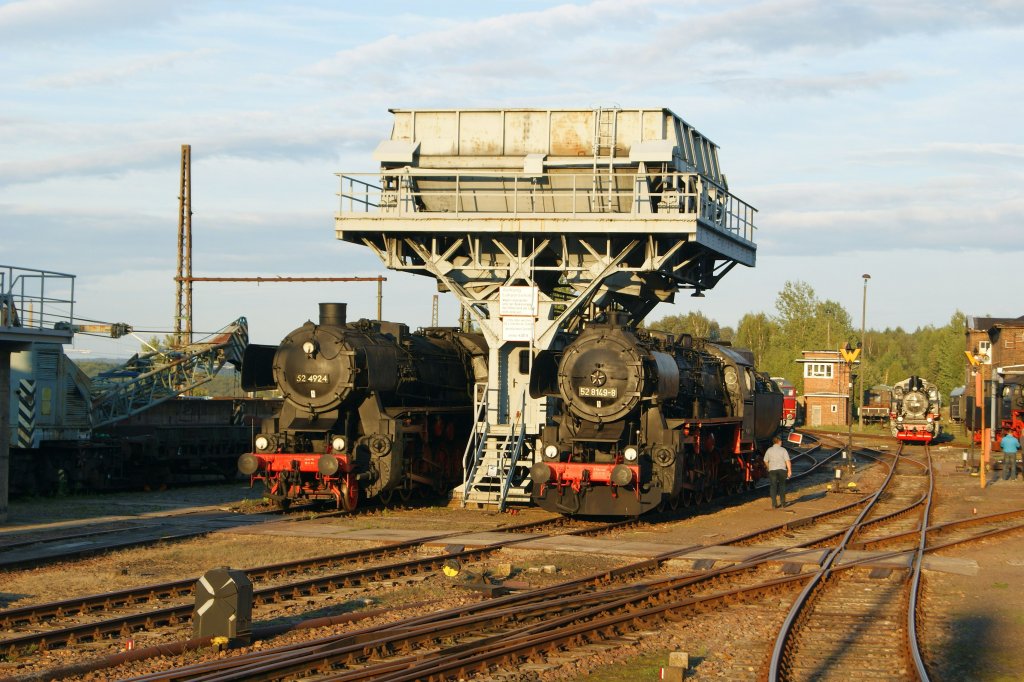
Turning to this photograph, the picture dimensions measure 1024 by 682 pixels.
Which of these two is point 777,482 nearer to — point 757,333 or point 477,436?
point 477,436

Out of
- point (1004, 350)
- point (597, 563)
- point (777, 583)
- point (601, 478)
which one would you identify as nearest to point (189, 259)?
point (601, 478)

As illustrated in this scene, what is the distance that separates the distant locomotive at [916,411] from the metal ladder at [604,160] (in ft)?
117

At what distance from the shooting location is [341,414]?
23922 millimetres

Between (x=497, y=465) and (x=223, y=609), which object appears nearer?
(x=223, y=609)

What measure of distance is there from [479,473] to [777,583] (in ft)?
35.2

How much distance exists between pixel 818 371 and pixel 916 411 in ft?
84.7

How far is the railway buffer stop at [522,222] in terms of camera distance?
82.3ft

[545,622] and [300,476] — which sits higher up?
[300,476]

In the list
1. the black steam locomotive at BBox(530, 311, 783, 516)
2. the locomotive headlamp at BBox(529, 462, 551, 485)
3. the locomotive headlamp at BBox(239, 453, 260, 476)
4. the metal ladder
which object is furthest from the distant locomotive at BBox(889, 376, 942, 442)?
the locomotive headlamp at BBox(239, 453, 260, 476)

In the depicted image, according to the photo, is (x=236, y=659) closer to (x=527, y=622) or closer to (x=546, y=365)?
(x=527, y=622)

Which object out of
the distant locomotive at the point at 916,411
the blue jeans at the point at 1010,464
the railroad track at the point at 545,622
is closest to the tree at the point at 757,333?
the distant locomotive at the point at 916,411

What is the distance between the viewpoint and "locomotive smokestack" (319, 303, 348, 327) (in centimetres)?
2458

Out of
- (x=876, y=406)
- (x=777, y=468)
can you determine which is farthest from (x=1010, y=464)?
(x=876, y=406)

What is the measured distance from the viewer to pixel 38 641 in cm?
1123
